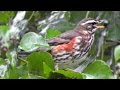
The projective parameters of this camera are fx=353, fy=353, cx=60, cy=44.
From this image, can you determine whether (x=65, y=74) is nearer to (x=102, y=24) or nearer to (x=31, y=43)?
(x=31, y=43)

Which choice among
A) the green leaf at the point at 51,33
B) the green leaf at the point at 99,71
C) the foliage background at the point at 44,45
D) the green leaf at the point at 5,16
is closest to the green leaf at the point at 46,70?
the foliage background at the point at 44,45

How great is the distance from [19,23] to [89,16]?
32 cm

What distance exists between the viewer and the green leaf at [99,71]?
4.11 ft

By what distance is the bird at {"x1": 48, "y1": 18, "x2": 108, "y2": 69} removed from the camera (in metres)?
1.72

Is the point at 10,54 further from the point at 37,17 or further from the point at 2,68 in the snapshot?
the point at 37,17

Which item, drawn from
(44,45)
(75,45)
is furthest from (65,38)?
(44,45)

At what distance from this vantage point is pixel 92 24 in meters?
1.81

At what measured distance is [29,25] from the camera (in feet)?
5.26

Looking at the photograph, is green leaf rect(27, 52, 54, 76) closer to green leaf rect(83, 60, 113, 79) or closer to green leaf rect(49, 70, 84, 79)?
green leaf rect(49, 70, 84, 79)

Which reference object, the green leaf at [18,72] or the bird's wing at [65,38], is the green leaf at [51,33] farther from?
the green leaf at [18,72]

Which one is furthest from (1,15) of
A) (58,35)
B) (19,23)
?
(58,35)

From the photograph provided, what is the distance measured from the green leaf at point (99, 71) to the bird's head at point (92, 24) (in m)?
0.36

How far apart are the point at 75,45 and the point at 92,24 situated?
0.14 metres
